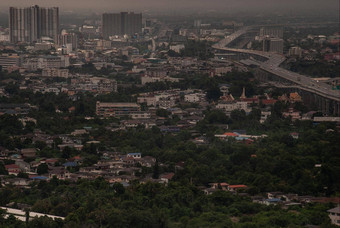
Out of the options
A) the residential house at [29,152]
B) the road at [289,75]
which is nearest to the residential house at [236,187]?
the residential house at [29,152]

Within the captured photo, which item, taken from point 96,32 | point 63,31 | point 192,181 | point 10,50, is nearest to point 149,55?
point 10,50

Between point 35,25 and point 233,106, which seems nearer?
point 233,106

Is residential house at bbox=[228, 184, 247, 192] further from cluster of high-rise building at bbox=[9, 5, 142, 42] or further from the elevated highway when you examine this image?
cluster of high-rise building at bbox=[9, 5, 142, 42]

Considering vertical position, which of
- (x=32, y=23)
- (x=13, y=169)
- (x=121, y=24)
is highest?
(x=32, y=23)

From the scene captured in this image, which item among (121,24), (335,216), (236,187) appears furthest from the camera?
(121,24)

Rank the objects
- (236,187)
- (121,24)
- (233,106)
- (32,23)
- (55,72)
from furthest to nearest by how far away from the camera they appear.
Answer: (121,24) < (32,23) < (55,72) < (233,106) < (236,187)

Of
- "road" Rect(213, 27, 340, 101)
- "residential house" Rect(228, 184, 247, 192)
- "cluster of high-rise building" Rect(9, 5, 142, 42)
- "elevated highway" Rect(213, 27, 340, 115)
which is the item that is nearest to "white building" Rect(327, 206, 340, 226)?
"residential house" Rect(228, 184, 247, 192)

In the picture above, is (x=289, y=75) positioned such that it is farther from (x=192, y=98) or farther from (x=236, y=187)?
(x=236, y=187)

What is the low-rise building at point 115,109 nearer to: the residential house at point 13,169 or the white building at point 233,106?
the white building at point 233,106

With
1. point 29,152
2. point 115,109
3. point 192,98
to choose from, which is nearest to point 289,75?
point 192,98

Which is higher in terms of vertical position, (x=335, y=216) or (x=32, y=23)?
(x=32, y=23)
